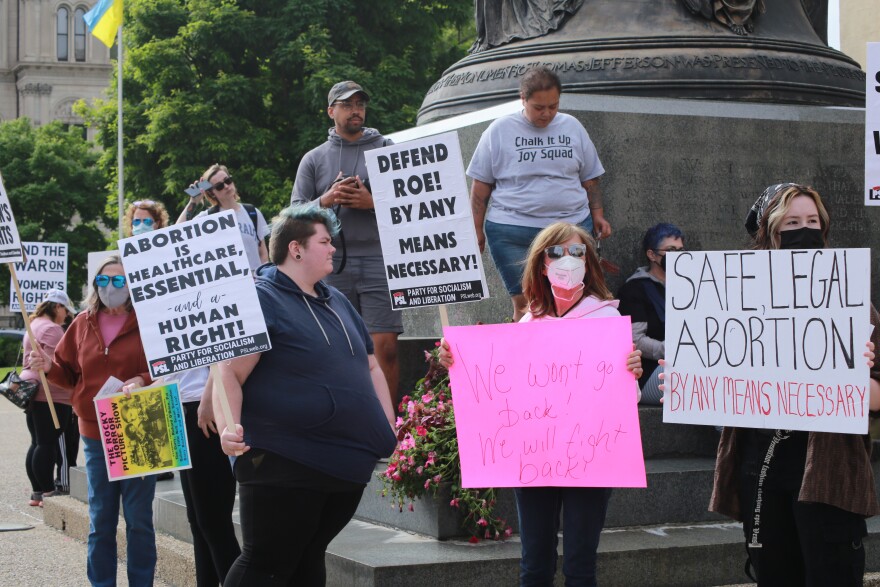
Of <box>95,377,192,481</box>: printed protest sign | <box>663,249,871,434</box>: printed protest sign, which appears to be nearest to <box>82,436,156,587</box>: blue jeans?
<box>95,377,192,481</box>: printed protest sign

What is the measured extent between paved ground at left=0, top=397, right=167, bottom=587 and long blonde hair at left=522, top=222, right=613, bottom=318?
11.7ft

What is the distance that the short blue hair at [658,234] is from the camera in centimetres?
725

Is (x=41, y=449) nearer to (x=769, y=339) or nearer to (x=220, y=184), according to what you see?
(x=220, y=184)

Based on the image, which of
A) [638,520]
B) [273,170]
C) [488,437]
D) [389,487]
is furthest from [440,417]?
[273,170]

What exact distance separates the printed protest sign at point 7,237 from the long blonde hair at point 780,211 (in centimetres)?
471

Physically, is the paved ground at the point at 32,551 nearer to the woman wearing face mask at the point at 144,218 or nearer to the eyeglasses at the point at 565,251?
the woman wearing face mask at the point at 144,218

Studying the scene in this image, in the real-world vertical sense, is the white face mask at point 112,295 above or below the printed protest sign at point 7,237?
below

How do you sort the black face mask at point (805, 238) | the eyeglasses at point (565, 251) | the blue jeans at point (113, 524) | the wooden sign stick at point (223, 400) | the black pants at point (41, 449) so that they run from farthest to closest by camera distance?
the black pants at point (41, 449) → the blue jeans at point (113, 524) → the eyeglasses at point (565, 251) → the wooden sign stick at point (223, 400) → the black face mask at point (805, 238)

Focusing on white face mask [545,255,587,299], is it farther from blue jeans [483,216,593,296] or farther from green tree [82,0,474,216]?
green tree [82,0,474,216]

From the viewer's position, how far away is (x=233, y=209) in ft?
22.3

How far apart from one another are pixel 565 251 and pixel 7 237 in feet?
13.8

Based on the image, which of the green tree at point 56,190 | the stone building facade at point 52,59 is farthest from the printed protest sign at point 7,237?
the stone building facade at point 52,59

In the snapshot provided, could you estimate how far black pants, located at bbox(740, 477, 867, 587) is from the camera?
13.7ft

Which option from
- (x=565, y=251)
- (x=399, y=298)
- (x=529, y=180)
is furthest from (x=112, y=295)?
(x=565, y=251)
